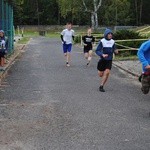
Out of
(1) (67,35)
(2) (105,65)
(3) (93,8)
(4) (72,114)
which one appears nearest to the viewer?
(4) (72,114)

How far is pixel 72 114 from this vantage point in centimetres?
966

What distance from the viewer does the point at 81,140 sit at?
7.50 m

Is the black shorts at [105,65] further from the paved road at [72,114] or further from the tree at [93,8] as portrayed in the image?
the tree at [93,8]

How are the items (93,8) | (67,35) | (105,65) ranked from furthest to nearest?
(93,8) → (67,35) → (105,65)

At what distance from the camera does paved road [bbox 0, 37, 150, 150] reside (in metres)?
7.39

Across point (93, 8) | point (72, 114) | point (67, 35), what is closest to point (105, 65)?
point (72, 114)

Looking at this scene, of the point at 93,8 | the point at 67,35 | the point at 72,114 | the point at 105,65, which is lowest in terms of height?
the point at 72,114

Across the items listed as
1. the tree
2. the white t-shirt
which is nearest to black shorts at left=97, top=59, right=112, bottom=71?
the white t-shirt

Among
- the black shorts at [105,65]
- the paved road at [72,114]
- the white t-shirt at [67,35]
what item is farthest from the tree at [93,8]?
the black shorts at [105,65]

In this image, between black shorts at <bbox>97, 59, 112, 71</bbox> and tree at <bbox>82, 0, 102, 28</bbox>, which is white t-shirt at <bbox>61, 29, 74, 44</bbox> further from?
tree at <bbox>82, 0, 102, 28</bbox>

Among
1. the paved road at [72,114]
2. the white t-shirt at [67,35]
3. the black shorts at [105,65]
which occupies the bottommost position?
the paved road at [72,114]

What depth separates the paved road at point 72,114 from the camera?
739cm

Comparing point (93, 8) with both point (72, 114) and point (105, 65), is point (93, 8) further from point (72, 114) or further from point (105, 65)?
point (72, 114)

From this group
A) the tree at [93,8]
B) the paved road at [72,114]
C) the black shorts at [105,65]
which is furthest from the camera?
the tree at [93,8]
